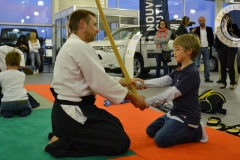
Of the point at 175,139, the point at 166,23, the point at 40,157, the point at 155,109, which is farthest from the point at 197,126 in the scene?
the point at 166,23

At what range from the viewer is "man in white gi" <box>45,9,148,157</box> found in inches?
105

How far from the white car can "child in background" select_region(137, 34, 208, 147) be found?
5632 millimetres

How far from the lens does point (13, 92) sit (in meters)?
4.33

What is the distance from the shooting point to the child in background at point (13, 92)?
4297 mm

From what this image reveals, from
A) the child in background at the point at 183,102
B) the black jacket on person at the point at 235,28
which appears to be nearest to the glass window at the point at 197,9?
the black jacket on person at the point at 235,28

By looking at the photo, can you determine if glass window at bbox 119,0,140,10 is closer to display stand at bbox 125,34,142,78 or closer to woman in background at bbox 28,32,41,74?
woman in background at bbox 28,32,41,74

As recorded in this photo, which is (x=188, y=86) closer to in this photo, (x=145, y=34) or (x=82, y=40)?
(x=82, y=40)

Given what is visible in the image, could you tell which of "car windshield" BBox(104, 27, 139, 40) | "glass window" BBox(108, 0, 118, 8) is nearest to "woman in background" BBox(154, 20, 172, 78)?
"car windshield" BBox(104, 27, 139, 40)

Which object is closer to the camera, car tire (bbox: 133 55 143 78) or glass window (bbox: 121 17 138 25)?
car tire (bbox: 133 55 143 78)

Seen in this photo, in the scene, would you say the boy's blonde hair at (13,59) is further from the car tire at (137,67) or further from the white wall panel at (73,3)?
the white wall panel at (73,3)

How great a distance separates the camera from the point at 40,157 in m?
2.70

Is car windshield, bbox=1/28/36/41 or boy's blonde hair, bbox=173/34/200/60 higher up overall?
car windshield, bbox=1/28/36/41

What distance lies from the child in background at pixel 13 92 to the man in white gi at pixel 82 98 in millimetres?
1722

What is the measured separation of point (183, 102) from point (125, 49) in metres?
5.92
